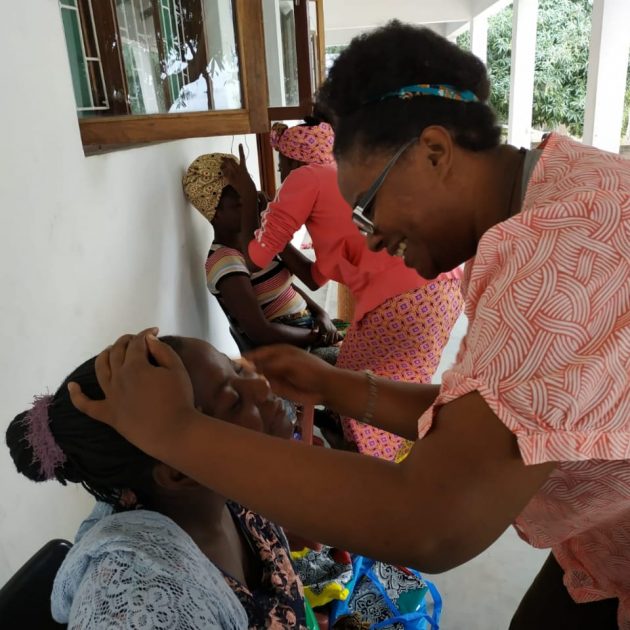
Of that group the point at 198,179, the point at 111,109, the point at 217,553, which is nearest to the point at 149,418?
the point at 217,553

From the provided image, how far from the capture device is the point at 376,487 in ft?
2.20

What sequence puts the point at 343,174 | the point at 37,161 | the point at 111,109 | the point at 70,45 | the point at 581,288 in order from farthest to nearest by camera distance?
the point at 111,109, the point at 70,45, the point at 37,161, the point at 343,174, the point at 581,288

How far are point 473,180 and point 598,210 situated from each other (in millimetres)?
259

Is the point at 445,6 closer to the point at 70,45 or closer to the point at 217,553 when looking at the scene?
the point at 70,45

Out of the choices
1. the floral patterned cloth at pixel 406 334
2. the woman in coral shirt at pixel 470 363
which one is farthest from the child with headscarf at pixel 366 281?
the woman in coral shirt at pixel 470 363

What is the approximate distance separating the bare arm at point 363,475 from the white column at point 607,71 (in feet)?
16.3

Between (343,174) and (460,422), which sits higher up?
(343,174)

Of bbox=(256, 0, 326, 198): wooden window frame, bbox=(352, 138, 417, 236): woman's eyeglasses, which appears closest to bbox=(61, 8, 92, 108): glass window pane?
bbox=(256, 0, 326, 198): wooden window frame

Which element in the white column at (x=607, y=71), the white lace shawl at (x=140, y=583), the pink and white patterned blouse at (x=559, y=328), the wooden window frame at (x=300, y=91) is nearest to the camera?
the pink and white patterned blouse at (x=559, y=328)

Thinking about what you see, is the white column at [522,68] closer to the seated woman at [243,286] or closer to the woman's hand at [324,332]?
the woman's hand at [324,332]

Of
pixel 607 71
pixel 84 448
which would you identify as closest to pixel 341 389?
pixel 84 448

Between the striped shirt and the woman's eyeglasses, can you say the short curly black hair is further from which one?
the striped shirt

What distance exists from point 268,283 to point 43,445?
164 centimetres

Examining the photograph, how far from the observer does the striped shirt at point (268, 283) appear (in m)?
2.36
